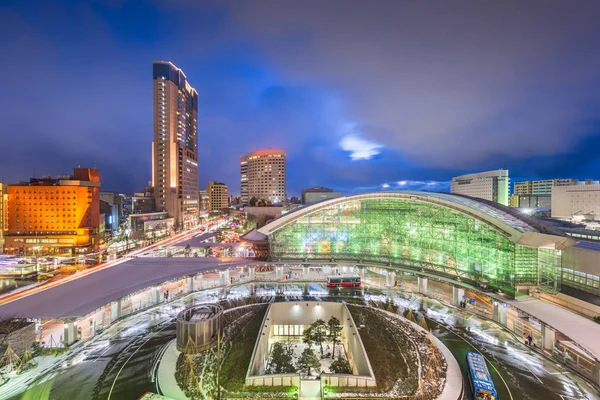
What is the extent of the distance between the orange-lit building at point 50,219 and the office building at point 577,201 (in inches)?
4270

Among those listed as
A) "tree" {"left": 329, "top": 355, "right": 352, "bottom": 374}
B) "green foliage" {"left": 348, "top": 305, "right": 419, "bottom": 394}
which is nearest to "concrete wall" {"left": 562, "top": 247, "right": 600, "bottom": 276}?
"green foliage" {"left": 348, "top": 305, "right": 419, "bottom": 394}

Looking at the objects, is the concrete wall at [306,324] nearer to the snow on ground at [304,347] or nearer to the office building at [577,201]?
the snow on ground at [304,347]

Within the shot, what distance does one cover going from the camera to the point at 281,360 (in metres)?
17.1

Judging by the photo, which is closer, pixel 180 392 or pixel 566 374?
pixel 180 392

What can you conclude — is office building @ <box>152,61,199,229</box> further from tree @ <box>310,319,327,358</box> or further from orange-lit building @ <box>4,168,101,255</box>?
tree @ <box>310,319,327,358</box>

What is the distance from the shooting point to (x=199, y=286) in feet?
92.4

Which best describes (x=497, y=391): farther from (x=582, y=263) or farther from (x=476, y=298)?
(x=582, y=263)

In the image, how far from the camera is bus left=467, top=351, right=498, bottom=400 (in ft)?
40.1

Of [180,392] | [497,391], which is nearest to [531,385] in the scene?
[497,391]

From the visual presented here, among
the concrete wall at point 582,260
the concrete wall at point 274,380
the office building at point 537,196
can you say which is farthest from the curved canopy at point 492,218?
the office building at point 537,196

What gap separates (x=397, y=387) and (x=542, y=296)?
708 inches

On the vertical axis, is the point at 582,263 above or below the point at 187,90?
below

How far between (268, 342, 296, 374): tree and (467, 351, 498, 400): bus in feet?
32.5

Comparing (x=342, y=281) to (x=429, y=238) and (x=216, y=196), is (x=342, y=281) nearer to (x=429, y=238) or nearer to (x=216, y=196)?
(x=429, y=238)
